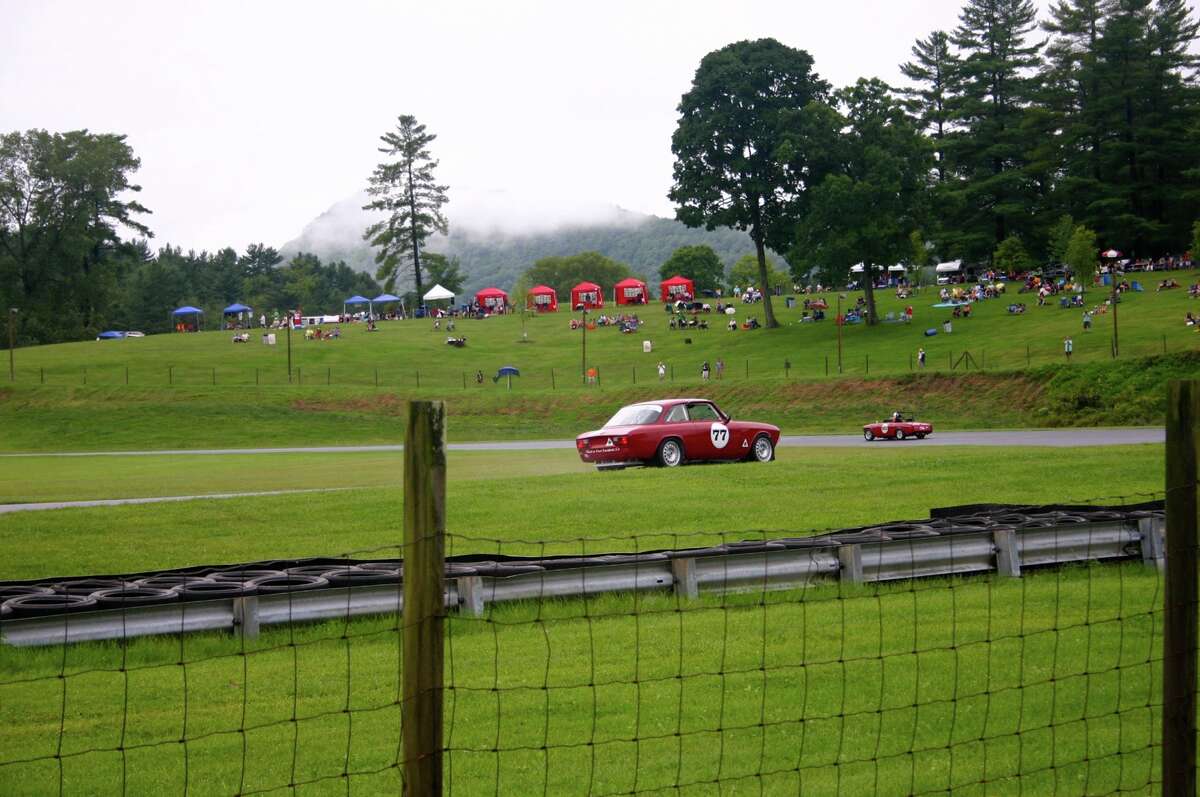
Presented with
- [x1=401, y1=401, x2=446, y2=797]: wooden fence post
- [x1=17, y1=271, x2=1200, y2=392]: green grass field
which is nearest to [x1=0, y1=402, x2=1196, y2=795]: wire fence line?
[x1=401, y1=401, x2=446, y2=797]: wooden fence post

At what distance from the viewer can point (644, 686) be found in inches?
323

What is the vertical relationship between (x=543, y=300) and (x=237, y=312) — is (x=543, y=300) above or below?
above

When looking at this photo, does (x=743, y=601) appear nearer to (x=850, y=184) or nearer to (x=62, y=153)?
(x=850, y=184)

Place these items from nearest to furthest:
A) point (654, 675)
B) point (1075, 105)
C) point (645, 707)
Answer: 1. point (645, 707)
2. point (654, 675)
3. point (1075, 105)

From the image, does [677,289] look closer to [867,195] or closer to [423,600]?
[867,195]

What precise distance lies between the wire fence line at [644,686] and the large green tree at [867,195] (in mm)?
67655

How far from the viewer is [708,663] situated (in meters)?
8.70

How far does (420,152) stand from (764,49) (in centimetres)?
6149

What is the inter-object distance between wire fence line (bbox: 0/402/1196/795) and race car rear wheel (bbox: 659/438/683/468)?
1350cm

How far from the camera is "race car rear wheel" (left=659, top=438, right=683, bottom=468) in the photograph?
83.6ft

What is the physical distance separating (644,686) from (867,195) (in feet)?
241

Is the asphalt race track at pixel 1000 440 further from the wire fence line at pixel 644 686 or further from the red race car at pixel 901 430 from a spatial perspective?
the wire fence line at pixel 644 686

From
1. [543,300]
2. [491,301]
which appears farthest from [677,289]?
[491,301]

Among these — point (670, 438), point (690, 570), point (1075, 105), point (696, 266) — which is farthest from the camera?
point (696, 266)
